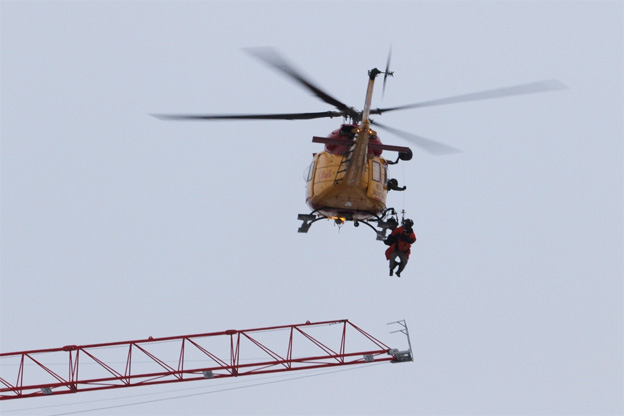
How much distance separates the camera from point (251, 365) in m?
42.2

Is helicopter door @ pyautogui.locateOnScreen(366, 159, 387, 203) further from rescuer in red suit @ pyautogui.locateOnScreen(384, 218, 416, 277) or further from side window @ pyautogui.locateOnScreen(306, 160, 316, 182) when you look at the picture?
side window @ pyautogui.locateOnScreen(306, 160, 316, 182)

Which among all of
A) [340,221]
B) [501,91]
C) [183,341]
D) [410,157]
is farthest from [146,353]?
[501,91]

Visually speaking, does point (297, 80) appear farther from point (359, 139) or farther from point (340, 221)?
point (340, 221)

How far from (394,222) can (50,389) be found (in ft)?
46.9

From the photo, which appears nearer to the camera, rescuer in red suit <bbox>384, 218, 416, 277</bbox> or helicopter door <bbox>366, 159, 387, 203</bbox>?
helicopter door <bbox>366, 159, 387, 203</bbox>

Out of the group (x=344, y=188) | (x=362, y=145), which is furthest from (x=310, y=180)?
(x=362, y=145)

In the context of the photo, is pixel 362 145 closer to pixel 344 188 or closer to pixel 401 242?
pixel 344 188

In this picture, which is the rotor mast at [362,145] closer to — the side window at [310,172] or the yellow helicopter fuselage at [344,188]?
the yellow helicopter fuselage at [344,188]

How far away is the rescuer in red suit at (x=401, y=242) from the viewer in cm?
3691

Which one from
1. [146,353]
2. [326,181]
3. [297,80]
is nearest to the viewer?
[297,80]

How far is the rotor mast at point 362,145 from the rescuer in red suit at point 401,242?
8.92 feet

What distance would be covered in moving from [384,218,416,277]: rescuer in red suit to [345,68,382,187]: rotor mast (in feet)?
8.92

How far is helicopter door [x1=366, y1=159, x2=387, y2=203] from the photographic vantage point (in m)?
35.6

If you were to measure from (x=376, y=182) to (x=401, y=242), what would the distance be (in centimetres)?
237
